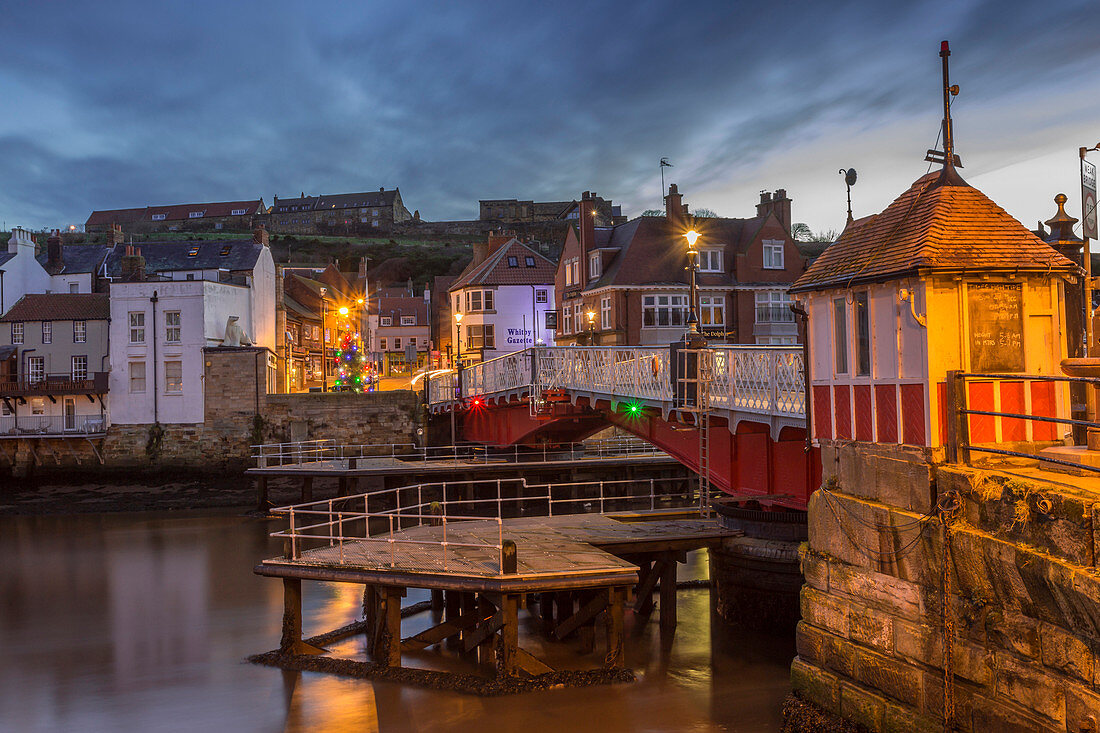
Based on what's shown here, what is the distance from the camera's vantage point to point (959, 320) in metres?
10.9

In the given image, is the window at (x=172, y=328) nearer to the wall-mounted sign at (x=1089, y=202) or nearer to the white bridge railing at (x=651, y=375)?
the white bridge railing at (x=651, y=375)

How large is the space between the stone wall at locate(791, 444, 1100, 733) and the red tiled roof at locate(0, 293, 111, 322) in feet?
151

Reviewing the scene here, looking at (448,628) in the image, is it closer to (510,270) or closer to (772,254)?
(772,254)

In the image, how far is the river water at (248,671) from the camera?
14703mm

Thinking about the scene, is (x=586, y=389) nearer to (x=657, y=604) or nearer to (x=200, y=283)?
(x=657, y=604)

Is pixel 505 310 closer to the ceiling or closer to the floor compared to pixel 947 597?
closer to the ceiling

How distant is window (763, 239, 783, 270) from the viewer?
4888cm

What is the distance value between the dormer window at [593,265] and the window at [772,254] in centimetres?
911

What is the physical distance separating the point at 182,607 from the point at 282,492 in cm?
1793

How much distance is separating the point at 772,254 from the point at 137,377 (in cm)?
3463

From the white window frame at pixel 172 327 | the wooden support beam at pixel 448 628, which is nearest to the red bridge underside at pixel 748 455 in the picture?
the wooden support beam at pixel 448 628

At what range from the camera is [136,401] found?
47.0 metres

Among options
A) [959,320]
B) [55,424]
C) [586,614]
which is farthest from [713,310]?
[959,320]

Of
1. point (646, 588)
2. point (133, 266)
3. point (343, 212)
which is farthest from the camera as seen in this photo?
point (343, 212)
